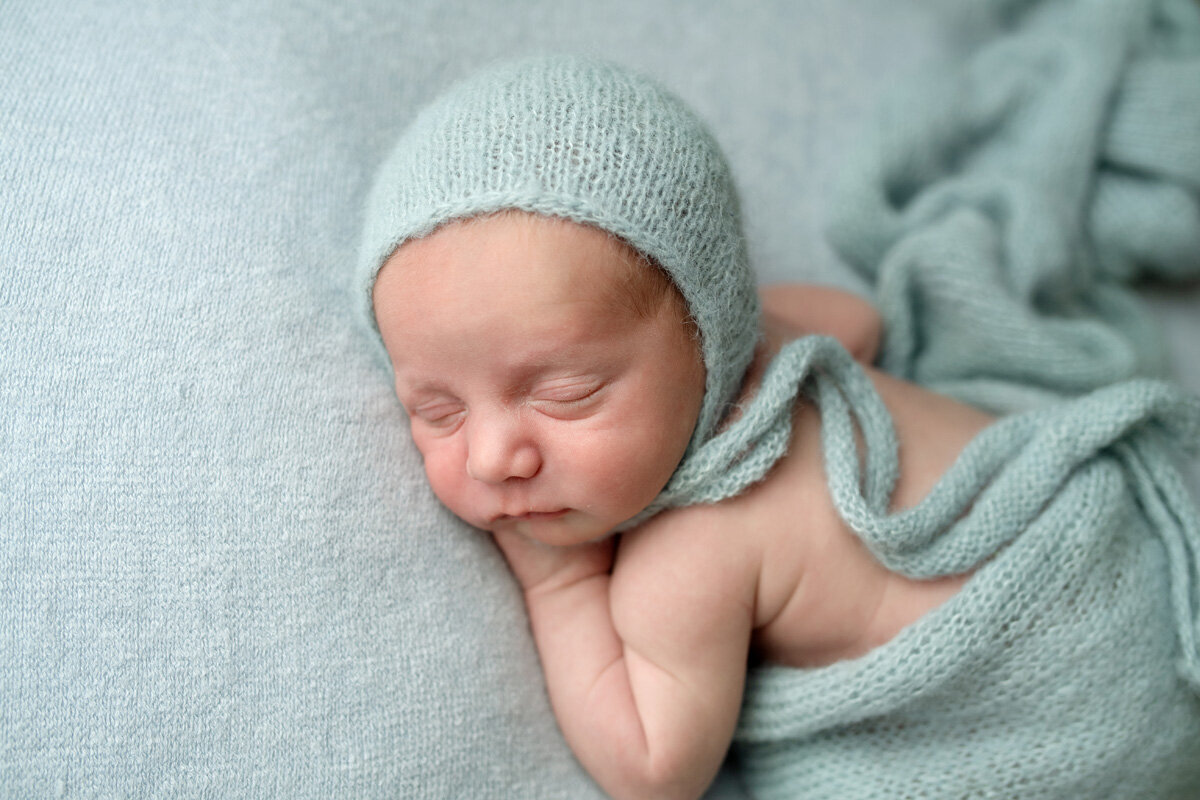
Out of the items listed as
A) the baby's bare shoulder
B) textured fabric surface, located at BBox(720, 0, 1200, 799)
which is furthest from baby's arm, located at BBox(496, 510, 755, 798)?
textured fabric surface, located at BBox(720, 0, 1200, 799)

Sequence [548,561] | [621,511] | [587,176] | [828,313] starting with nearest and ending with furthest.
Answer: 1. [587,176]
2. [621,511]
3. [548,561]
4. [828,313]

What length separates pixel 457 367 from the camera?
0.96m

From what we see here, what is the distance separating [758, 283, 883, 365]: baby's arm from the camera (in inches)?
53.3

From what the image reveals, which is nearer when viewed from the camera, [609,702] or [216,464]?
[216,464]

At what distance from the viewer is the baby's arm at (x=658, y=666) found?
1.06 meters

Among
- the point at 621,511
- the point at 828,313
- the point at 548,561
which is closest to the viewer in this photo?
the point at 621,511

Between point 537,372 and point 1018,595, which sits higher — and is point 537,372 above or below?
above

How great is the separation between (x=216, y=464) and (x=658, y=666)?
0.54m

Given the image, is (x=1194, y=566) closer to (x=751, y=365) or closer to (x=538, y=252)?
(x=751, y=365)

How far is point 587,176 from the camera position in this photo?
3.00 feet

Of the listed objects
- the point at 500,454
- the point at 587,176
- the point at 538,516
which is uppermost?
the point at 587,176

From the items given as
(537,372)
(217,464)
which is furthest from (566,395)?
(217,464)

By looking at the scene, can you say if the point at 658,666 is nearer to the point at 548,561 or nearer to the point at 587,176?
the point at 548,561

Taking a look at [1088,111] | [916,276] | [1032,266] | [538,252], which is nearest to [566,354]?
[538,252]
